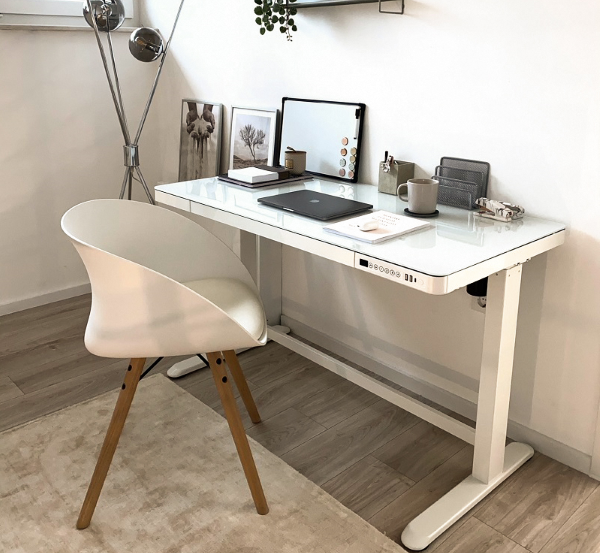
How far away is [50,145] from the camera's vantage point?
9.73 feet

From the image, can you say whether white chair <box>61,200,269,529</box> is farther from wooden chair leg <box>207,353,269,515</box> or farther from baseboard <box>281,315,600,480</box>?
→ baseboard <box>281,315,600,480</box>

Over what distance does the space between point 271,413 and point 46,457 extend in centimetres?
71

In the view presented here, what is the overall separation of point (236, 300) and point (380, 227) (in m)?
0.46

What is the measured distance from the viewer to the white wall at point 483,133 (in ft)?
5.60

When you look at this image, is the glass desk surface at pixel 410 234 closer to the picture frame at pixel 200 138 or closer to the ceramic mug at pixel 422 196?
the ceramic mug at pixel 422 196

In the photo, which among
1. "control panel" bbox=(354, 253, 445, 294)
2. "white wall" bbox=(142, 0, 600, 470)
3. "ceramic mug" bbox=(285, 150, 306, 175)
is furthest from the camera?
"ceramic mug" bbox=(285, 150, 306, 175)

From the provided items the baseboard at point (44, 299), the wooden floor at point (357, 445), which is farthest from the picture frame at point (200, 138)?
the wooden floor at point (357, 445)

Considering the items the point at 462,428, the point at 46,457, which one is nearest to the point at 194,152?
the point at 46,457

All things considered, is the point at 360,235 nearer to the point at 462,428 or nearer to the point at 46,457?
the point at 462,428

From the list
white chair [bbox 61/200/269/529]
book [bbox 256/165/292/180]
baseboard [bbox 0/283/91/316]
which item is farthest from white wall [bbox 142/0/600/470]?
baseboard [bbox 0/283/91/316]

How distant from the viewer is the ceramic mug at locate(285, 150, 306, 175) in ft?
7.52

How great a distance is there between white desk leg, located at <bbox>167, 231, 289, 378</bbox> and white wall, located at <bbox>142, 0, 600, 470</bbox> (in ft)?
0.75

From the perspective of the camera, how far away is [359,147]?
7.34 feet

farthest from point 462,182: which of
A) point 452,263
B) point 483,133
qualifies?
point 452,263
